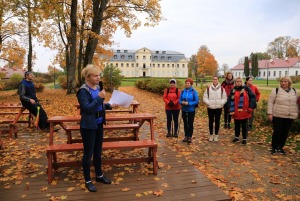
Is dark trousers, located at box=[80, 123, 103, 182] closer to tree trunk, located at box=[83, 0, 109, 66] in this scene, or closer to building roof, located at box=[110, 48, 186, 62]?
tree trunk, located at box=[83, 0, 109, 66]

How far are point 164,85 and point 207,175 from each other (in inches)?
677

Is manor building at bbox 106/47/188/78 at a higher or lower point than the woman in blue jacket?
higher

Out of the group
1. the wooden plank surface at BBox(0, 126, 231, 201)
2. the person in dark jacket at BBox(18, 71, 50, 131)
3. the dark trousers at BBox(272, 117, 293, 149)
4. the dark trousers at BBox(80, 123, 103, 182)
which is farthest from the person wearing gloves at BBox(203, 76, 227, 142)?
the person in dark jacket at BBox(18, 71, 50, 131)

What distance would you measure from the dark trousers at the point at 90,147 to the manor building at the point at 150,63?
290 feet

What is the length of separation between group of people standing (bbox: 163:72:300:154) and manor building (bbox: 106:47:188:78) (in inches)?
3346

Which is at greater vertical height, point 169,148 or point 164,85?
point 164,85

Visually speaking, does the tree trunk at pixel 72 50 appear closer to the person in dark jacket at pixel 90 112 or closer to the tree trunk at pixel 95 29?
the tree trunk at pixel 95 29

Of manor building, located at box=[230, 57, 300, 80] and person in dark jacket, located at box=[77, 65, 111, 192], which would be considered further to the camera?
manor building, located at box=[230, 57, 300, 80]

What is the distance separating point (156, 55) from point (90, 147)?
91.4 metres

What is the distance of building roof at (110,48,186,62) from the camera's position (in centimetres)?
9231

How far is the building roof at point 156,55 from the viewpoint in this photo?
3634 inches

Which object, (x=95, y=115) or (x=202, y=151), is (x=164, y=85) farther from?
(x=95, y=115)

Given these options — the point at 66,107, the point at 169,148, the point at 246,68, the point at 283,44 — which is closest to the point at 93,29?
the point at 66,107

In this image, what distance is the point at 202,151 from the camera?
21.1ft
